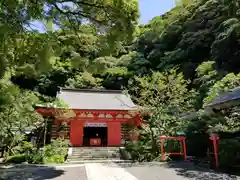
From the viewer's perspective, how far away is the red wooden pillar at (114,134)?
13766 mm

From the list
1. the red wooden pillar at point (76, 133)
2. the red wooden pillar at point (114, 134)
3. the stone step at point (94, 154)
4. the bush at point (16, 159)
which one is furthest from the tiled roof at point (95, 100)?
the bush at point (16, 159)

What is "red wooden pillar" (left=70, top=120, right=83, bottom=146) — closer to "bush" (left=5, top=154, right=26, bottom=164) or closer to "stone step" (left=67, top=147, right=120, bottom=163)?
"stone step" (left=67, top=147, right=120, bottom=163)

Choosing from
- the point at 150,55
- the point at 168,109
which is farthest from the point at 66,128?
the point at 150,55

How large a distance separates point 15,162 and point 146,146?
240 inches

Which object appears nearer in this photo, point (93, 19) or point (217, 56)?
point (93, 19)

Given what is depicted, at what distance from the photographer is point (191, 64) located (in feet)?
63.8

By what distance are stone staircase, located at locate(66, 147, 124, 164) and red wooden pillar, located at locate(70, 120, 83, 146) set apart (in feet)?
2.53

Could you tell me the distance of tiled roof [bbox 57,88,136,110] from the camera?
13.9m

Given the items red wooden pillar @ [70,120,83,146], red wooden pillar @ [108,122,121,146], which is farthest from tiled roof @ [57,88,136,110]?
red wooden pillar @ [108,122,121,146]

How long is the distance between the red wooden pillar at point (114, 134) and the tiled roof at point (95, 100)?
1102 millimetres

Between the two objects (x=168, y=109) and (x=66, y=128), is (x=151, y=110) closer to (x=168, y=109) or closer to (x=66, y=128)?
(x=168, y=109)

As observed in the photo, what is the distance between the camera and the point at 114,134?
45.6 feet

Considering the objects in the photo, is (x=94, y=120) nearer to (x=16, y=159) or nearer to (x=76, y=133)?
(x=76, y=133)

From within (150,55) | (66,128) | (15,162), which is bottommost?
(15,162)
